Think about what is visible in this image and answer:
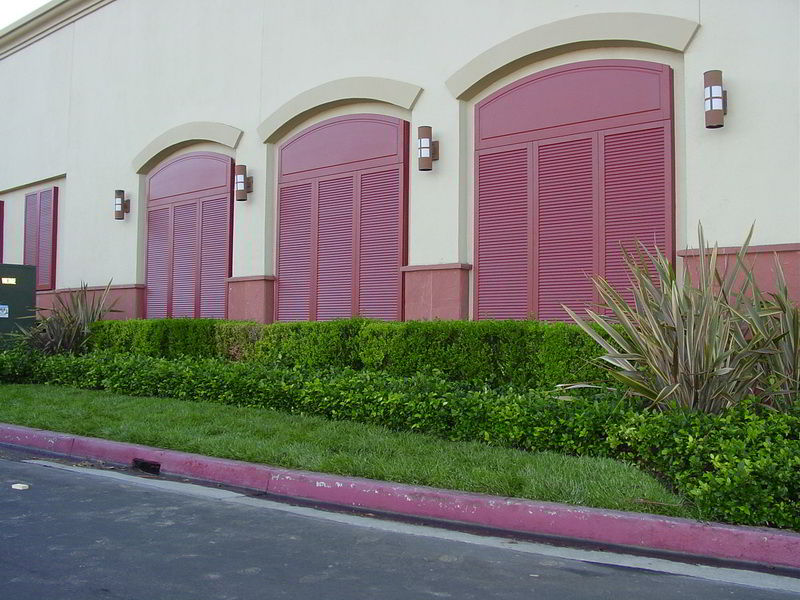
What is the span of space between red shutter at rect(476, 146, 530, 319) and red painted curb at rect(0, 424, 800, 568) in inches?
176

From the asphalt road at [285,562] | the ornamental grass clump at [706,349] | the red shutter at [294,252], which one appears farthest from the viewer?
the red shutter at [294,252]

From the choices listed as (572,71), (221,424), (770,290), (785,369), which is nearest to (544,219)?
(572,71)

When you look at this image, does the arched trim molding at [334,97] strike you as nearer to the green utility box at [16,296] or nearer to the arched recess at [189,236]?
the arched recess at [189,236]

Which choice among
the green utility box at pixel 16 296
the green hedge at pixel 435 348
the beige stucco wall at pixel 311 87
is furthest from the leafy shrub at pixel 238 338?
the green utility box at pixel 16 296

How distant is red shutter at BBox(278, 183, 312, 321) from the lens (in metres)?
12.6

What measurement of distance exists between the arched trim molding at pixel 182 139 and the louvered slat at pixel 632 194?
6.65 m

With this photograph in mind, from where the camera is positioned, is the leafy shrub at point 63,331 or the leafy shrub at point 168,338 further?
the leafy shrub at point 63,331

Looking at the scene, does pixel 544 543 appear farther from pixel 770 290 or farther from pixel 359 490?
pixel 770 290

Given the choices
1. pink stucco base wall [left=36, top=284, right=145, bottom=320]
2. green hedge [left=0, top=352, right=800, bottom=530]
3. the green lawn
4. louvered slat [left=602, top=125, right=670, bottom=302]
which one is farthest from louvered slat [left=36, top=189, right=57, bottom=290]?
louvered slat [left=602, top=125, right=670, bottom=302]

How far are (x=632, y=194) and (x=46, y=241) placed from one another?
13.4 metres

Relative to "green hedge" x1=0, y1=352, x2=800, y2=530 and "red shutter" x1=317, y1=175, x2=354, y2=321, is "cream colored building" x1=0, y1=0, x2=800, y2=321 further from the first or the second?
"green hedge" x1=0, y1=352, x2=800, y2=530

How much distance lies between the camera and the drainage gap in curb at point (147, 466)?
7664 millimetres

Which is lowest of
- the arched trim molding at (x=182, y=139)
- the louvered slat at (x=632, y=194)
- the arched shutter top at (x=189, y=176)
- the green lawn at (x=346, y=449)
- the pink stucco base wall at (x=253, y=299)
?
the green lawn at (x=346, y=449)

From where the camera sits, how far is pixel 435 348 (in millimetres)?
9359
